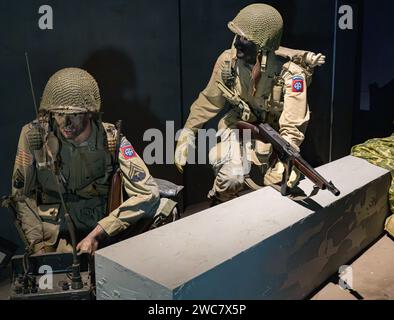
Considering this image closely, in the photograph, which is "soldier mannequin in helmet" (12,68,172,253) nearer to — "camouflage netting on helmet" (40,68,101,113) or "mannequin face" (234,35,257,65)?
"camouflage netting on helmet" (40,68,101,113)

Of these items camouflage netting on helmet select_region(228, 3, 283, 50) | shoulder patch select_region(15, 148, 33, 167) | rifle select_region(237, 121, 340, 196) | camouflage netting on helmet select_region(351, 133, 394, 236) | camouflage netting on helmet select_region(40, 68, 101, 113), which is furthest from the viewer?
camouflage netting on helmet select_region(351, 133, 394, 236)

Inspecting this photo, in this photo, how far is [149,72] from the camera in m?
4.05

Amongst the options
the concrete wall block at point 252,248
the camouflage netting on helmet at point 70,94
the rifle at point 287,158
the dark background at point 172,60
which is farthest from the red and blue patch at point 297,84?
the camouflage netting on helmet at point 70,94

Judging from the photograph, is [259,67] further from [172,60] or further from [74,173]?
[74,173]

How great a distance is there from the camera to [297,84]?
11.2 feet

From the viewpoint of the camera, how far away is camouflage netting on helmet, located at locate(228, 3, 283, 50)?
3334 millimetres

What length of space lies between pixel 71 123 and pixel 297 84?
1476mm

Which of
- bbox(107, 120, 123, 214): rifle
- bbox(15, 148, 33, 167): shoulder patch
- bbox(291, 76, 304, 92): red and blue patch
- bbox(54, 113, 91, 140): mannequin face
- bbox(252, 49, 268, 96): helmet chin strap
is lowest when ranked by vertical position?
bbox(107, 120, 123, 214): rifle

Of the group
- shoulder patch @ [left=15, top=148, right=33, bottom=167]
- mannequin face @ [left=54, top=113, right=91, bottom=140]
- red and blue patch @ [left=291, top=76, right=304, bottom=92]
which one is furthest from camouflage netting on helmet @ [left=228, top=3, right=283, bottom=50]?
shoulder patch @ [left=15, top=148, right=33, bottom=167]

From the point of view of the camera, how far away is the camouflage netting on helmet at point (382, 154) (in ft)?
12.8

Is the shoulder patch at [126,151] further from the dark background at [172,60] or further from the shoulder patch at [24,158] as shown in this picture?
the dark background at [172,60]

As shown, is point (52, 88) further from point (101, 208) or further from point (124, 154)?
point (101, 208)

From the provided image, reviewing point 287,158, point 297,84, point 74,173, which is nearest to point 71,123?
point 74,173
